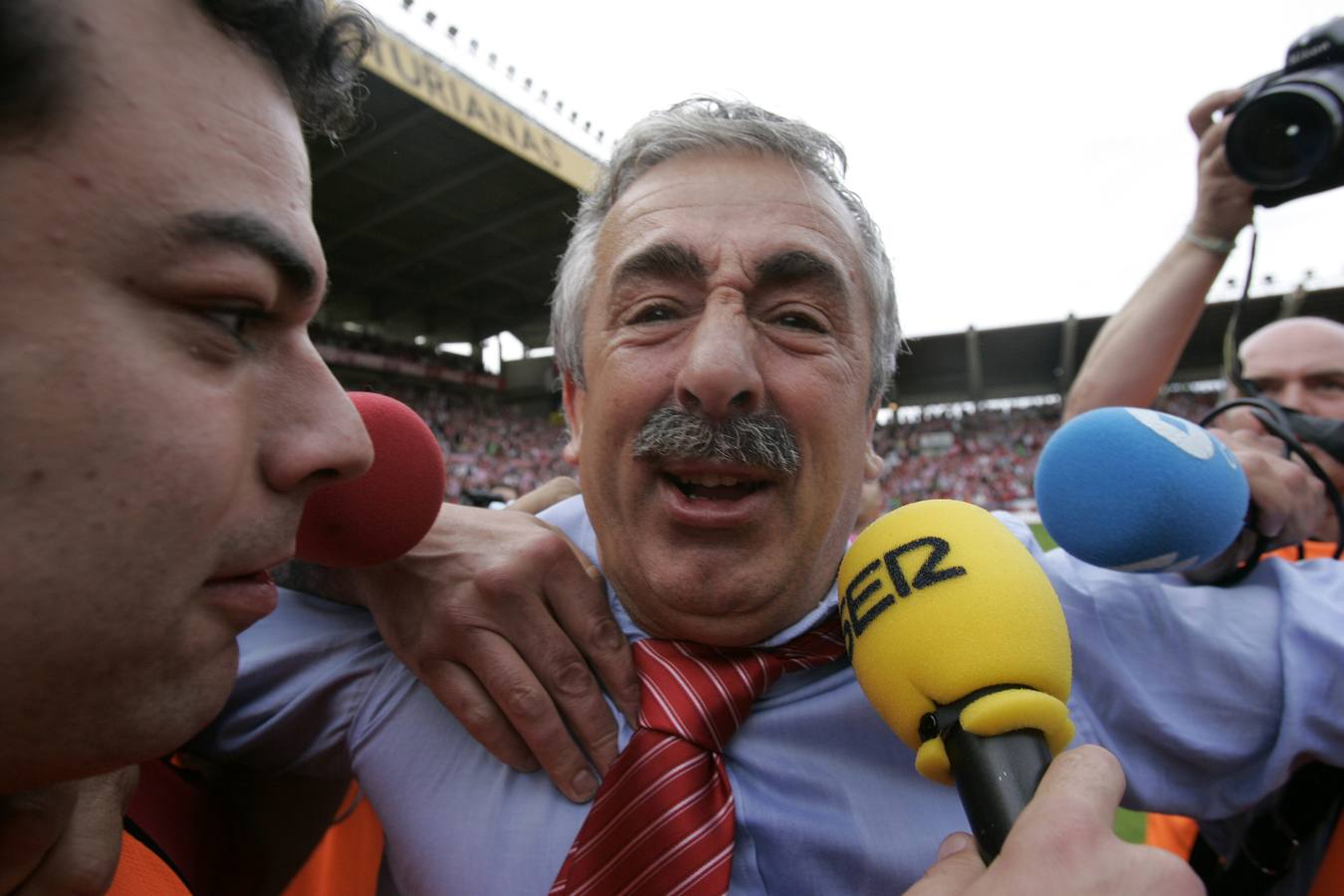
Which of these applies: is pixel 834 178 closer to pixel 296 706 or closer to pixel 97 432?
pixel 97 432

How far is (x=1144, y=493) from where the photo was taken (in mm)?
1104

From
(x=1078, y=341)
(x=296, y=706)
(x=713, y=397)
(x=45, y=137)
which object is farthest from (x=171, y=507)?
(x=1078, y=341)

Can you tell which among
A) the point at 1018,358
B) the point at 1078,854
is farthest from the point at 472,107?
the point at 1018,358

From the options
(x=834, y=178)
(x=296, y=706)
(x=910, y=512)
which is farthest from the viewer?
(x=834, y=178)

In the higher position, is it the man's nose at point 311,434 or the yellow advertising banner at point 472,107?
the yellow advertising banner at point 472,107

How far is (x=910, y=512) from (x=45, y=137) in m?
1.15

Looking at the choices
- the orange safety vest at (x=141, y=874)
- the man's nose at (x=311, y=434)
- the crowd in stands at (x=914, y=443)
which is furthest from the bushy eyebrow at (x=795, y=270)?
the crowd in stands at (x=914, y=443)

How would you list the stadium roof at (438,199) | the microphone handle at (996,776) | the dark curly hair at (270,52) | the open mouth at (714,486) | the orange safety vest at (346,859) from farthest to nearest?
1. the stadium roof at (438,199)
2. the orange safety vest at (346,859)
3. the open mouth at (714,486)
4. the microphone handle at (996,776)
5. the dark curly hair at (270,52)

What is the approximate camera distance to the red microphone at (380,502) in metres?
1.11

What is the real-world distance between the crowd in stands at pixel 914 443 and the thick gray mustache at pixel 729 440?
19.6 meters

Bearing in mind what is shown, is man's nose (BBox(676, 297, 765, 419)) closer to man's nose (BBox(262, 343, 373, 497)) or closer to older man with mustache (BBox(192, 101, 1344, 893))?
older man with mustache (BBox(192, 101, 1344, 893))

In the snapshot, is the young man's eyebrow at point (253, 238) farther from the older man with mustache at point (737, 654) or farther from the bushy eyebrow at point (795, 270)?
the bushy eyebrow at point (795, 270)

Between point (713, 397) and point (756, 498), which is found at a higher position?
point (713, 397)

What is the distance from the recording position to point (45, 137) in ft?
1.90
